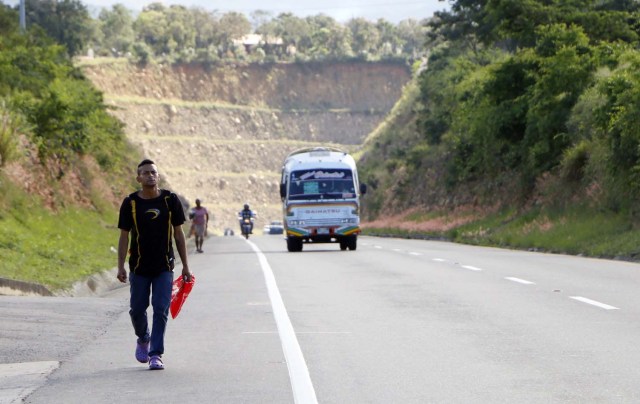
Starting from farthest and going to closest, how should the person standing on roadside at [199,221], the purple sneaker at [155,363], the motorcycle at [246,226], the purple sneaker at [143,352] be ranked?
the motorcycle at [246,226], the person standing on roadside at [199,221], the purple sneaker at [143,352], the purple sneaker at [155,363]

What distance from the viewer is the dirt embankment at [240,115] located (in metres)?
160

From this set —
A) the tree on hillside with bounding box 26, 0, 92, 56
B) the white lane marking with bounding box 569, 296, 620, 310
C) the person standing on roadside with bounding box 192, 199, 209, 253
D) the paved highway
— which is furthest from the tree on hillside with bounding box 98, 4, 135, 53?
the white lane marking with bounding box 569, 296, 620, 310

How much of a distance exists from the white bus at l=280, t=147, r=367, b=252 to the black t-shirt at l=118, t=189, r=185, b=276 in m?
27.8

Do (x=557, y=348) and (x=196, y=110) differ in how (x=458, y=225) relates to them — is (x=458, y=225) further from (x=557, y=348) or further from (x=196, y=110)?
(x=196, y=110)

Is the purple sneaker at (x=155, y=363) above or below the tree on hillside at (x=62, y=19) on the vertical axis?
below

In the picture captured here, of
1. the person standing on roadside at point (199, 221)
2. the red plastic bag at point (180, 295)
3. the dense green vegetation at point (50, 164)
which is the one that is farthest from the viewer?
the person standing on roadside at point (199, 221)

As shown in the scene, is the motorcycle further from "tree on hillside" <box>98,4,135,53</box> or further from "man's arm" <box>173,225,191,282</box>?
"tree on hillside" <box>98,4,135,53</box>

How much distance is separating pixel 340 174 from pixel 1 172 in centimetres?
1081

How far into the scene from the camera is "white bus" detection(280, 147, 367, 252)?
3922 centimetres

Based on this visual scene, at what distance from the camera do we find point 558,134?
50.3 metres

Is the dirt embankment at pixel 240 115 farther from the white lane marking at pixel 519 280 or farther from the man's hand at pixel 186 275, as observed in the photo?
the man's hand at pixel 186 275

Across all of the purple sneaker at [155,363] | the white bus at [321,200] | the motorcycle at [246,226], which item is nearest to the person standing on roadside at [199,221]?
the white bus at [321,200]

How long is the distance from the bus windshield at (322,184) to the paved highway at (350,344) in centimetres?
1717

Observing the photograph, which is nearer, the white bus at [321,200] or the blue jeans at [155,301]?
the blue jeans at [155,301]
